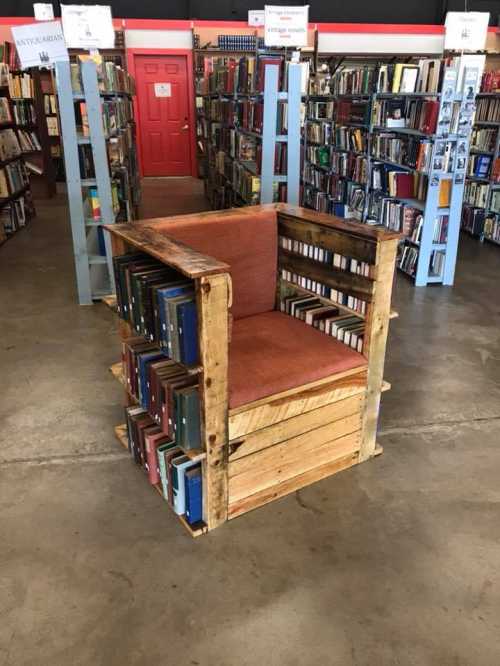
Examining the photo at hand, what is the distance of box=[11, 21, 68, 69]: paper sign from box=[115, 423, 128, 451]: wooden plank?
3088mm

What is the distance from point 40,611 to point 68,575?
0.52ft

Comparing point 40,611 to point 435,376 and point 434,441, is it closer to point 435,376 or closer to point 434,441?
point 434,441

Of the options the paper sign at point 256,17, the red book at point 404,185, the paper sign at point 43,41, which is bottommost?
the red book at point 404,185

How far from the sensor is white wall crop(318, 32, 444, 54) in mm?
10453

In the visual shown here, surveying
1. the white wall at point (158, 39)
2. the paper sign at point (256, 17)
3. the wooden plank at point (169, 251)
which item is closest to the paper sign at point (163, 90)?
the white wall at point (158, 39)

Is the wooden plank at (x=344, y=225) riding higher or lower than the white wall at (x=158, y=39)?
lower

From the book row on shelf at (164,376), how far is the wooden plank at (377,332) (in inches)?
30.3

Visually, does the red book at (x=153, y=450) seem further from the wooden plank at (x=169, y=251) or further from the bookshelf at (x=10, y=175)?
the bookshelf at (x=10, y=175)

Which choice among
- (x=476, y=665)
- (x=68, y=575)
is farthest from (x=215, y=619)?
(x=476, y=665)

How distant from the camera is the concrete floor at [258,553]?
1.68 meters

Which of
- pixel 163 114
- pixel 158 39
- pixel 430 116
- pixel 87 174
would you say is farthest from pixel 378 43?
pixel 87 174

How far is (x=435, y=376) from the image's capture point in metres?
3.38

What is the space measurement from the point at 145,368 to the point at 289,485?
2.58 ft

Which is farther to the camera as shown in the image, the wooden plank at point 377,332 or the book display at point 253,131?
the book display at point 253,131
